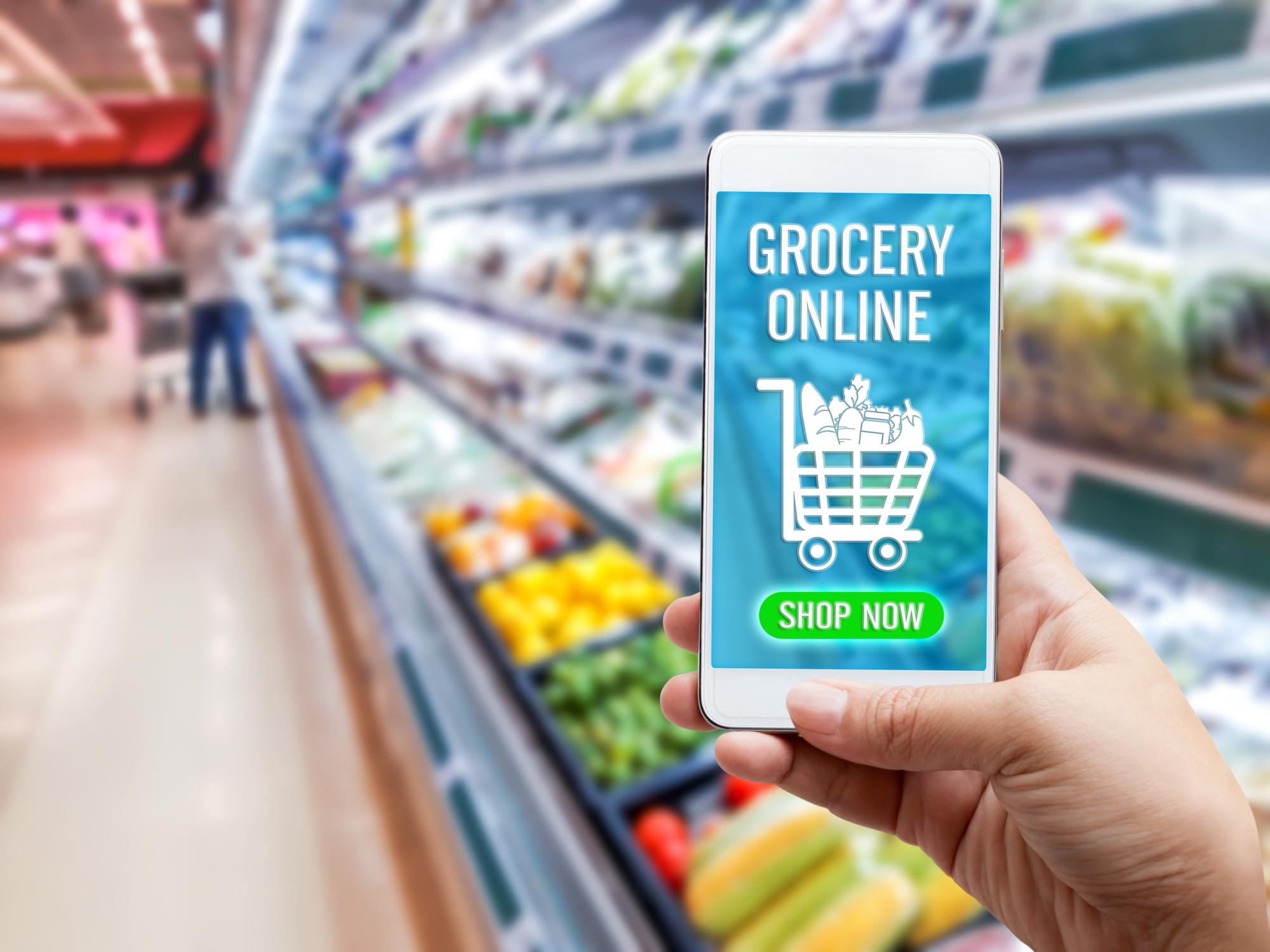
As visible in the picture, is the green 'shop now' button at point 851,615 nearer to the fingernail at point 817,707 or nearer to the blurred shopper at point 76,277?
the fingernail at point 817,707

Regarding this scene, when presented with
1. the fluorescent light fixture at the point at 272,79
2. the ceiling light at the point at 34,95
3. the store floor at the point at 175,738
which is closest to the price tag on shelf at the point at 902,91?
the store floor at the point at 175,738

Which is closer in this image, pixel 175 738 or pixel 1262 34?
pixel 1262 34

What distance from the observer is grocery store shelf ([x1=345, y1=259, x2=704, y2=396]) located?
1.26 metres

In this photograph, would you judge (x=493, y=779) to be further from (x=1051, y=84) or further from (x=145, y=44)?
(x=145, y=44)

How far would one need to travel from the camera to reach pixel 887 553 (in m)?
0.57

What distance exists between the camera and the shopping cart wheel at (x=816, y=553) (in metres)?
0.57

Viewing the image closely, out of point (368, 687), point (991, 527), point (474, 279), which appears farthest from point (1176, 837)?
point (474, 279)

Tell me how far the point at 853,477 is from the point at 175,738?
1.90 meters

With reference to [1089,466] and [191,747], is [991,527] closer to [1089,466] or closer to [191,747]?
[1089,466]

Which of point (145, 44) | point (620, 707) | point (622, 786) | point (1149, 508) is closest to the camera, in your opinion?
point (1149, 508)

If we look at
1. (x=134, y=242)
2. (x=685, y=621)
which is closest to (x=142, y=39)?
(x=134, y=242)

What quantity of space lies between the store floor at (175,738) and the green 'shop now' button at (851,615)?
1145mm

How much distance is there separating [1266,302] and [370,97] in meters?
3.42

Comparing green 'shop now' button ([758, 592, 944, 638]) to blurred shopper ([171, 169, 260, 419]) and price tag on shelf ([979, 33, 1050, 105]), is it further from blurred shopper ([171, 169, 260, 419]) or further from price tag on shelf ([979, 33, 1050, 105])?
blurred shopper ([171, 169, 260, 419])
